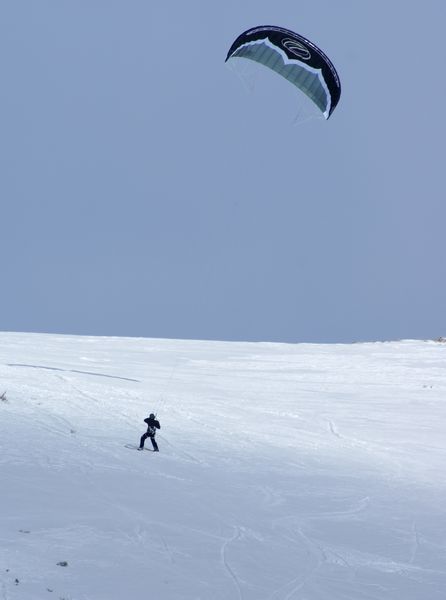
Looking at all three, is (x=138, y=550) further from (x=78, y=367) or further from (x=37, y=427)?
(x=78, y=367)

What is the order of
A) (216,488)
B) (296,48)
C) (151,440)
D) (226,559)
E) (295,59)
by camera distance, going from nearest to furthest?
(226,559) → (216,488) → (151,440) → (296,48) → (295,59)

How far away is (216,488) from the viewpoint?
1251 cm

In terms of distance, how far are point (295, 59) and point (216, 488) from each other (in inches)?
414

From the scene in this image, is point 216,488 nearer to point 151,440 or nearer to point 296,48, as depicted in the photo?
point 151,440

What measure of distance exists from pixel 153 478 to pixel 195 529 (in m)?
2.56

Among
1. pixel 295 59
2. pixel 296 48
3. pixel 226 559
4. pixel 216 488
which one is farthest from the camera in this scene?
pixel 295 59

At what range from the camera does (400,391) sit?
87.0 feet

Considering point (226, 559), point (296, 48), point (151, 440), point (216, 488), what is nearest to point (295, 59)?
point (296, 48)

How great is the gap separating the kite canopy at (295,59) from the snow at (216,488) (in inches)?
299

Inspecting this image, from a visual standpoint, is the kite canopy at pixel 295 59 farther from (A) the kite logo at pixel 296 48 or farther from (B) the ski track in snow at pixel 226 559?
(B) the ski track in snow at pixel 226 559

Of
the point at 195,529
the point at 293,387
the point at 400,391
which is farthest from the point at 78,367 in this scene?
the point at 195,529

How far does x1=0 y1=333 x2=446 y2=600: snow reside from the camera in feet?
27.2

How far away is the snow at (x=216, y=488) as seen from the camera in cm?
829

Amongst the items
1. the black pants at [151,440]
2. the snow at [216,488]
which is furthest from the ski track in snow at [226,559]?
the black pants at [151,440]
